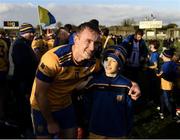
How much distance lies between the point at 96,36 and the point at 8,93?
585cm

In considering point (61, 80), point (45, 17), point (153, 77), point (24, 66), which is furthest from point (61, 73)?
point (45, 17)

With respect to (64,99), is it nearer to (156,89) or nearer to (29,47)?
(29,47)

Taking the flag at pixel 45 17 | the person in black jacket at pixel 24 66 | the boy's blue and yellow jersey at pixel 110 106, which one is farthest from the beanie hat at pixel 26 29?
the flag at pixel 45 17

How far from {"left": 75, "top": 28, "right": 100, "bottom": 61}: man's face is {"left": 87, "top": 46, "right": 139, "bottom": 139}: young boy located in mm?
891

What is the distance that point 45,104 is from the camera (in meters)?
4.08

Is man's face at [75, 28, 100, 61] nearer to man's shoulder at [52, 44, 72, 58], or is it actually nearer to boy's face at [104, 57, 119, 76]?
man's shoulder at [52, 44, 72, 58]

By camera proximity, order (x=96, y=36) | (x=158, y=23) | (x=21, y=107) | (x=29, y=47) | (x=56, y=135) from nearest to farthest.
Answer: (x=96, y=36) < (x=56, y=135) < (x=29, y=47) < (x=21, y=107) < (x=158, y=23)

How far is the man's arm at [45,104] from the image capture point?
13.1 feet

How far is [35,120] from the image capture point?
4.41 m

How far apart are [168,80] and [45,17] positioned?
333 inches

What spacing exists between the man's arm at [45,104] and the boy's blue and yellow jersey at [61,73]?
2.2 inches

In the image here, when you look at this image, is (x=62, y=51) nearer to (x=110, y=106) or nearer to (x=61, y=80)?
(x=61, y=80)

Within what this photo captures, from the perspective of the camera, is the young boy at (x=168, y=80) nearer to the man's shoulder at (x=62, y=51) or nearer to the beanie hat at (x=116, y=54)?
the beanie hat at (x=116, y=54)

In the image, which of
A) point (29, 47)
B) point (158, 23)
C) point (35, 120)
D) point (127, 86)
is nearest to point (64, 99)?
point (35, 120)
